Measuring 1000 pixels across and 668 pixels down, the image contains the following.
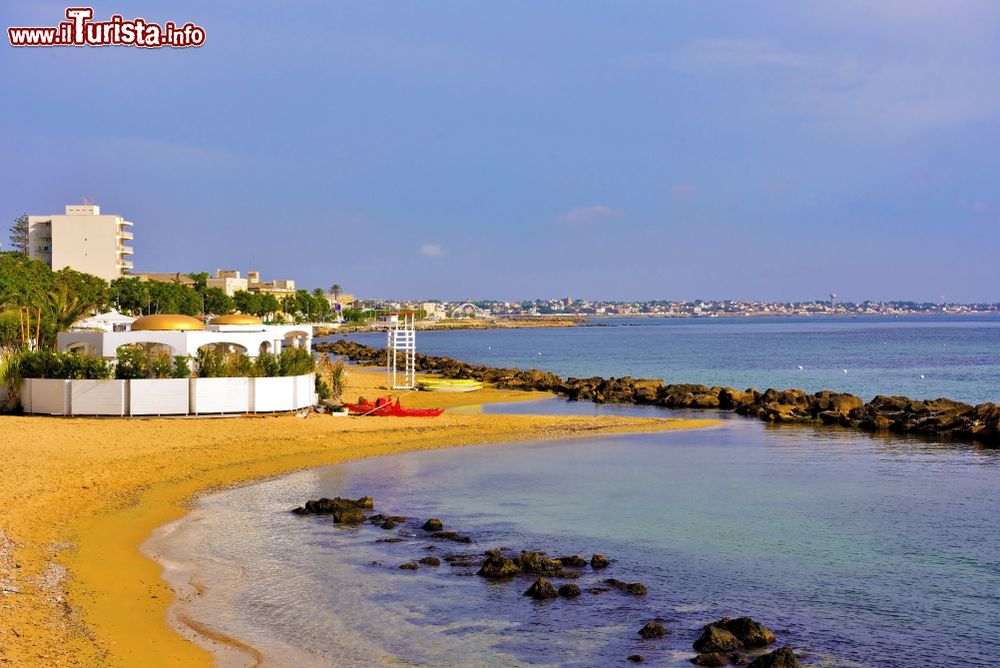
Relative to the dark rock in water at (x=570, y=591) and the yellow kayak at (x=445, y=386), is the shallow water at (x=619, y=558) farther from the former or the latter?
the yellow kayak at (x=445, y=386)

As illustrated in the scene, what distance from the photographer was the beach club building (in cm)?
2872

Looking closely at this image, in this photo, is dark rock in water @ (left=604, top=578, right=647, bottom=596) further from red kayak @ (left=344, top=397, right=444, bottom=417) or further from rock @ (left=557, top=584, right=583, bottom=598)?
red kayak @ (left=344, top=397, right=444, bottom=417)

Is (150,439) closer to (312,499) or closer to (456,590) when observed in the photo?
(312,499)


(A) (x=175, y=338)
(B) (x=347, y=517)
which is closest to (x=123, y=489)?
(B) (x=347, y=517)

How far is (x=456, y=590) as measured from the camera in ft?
46.8

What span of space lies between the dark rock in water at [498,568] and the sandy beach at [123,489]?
4.73 meters

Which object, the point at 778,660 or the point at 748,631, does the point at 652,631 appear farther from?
the point at 778,660

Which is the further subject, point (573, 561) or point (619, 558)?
point (619, 558)

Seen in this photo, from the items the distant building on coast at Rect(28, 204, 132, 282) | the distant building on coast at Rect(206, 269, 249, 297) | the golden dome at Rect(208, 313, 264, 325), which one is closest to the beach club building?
the golden dome at Rect(208, 313, 264, 325)

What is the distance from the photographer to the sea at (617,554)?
39.8 feet

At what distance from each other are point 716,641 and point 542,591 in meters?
2.98

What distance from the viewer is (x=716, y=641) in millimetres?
11703

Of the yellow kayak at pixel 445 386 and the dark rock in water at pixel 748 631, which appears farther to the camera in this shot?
the yellow kayak at pixel 445 386

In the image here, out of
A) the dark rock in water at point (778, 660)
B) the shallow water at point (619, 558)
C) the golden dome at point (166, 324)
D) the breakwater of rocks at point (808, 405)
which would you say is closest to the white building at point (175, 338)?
the golden dome at point (166, 324)
